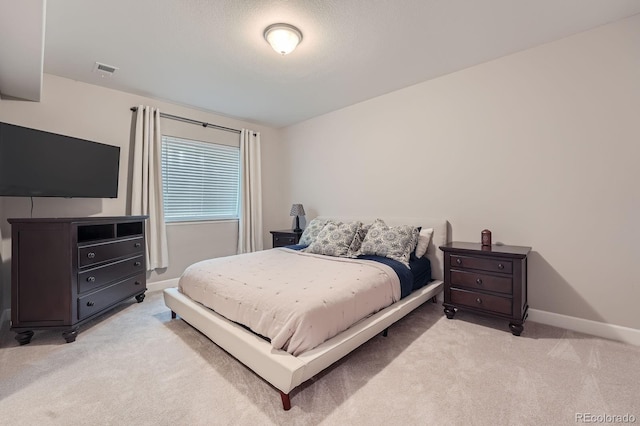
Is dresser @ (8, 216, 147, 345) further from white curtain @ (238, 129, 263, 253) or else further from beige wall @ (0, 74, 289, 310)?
white curtain @ (238, 129, 263, 253)

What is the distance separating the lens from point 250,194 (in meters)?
4.78

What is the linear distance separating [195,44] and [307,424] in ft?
10.1

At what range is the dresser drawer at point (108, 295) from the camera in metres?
2.55

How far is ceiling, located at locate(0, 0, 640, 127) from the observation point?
209 cm

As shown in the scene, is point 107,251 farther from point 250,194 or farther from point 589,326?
point 589,326

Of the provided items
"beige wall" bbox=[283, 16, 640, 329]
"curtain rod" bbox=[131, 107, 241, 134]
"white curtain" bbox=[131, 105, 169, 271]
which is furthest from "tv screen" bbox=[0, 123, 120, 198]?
"beige wall" bbox=[283, 16, 640, 329]

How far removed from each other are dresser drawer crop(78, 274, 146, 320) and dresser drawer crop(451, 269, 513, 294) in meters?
3.51

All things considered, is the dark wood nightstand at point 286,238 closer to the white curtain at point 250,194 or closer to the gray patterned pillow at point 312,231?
the white curtain at point 250,194

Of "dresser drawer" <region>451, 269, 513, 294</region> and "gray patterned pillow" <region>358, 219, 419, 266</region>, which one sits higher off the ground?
"gray patterned pillow" <region>358, 219, 419, 266</region>

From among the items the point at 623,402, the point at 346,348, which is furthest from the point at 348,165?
the point at 623,402

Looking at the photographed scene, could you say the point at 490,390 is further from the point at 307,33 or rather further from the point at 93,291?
the point at 93,291

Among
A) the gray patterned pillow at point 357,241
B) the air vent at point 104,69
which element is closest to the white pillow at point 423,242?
the gray patterned pillow at point 357,241

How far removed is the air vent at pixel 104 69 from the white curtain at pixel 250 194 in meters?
1.95

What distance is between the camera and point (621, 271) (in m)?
2.33
